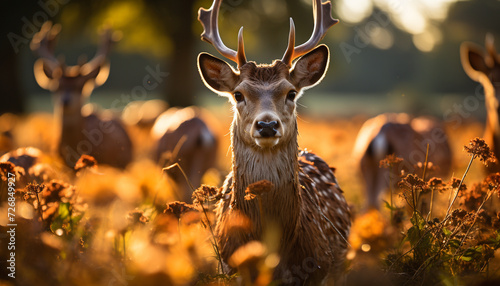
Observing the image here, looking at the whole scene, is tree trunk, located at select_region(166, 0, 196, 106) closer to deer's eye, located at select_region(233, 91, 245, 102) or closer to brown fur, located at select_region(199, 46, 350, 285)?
brown fur, located at select_region(199, 46, 350, 285)

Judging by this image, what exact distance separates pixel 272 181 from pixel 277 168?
104 millimetres

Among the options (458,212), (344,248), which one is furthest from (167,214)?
(458,212)

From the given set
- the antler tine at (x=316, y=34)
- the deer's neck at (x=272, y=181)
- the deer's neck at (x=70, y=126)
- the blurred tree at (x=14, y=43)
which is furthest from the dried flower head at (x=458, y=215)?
the blurred tree at (x=14, y=43)

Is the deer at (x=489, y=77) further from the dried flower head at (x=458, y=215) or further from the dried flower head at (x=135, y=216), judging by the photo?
the dried flower head at (x=135, y=216)

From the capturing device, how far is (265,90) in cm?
362

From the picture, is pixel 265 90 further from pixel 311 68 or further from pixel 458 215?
pixel 458 215

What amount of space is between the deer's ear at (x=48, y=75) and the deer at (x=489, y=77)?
22.1 ft

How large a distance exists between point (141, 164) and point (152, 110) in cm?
447

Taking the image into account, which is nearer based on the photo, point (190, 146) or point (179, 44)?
point (190, 146)

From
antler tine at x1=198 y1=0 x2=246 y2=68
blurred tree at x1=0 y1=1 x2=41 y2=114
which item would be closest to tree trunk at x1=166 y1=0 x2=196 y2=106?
blurred tree at x1=0 y1=1 x2=41 y2=114

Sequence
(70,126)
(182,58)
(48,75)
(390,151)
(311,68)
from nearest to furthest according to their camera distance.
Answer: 1. (311,68)
2. (390,151)
3. (70,126)
4. (48,75)
5. (182,58)

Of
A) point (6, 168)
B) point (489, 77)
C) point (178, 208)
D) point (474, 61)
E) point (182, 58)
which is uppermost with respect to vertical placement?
point (182, 58)

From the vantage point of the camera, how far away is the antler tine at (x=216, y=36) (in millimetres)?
3903

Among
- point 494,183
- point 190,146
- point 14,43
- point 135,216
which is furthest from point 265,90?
point 14,43
